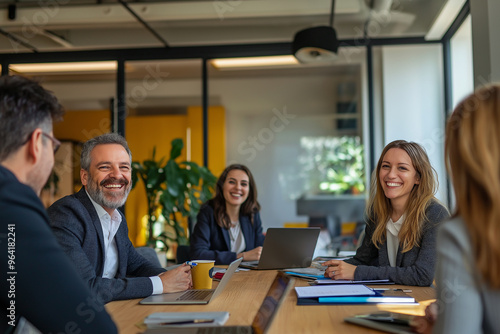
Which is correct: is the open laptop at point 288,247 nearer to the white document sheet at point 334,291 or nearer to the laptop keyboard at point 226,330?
the white document sheet at point 334,291

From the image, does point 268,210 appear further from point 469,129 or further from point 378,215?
point 469,129

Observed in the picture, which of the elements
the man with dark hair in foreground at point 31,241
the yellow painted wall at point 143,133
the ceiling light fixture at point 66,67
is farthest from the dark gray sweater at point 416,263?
the ceiling light fixture at point 66,67

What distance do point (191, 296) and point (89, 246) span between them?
1.59 feet

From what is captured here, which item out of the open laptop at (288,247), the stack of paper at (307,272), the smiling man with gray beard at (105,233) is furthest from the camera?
the open laptop at (288,247)

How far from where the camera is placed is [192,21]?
6.43 m

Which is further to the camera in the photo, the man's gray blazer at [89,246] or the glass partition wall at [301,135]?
the glass partition wall at [301,135]

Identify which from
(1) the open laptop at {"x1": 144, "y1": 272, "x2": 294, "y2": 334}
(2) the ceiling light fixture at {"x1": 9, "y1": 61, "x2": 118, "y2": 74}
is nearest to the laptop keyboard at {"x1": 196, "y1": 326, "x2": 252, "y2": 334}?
(1) the open laptop at {"x1": 144, "y1": 272, "x2": 294, "y2": 334}

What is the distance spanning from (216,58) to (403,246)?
182 inches

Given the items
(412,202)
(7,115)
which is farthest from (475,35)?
(7,115)

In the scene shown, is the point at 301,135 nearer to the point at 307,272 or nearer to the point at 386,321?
the point at 307,272

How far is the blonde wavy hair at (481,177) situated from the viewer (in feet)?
3.41

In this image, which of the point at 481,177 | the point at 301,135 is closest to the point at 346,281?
the point at 481,177

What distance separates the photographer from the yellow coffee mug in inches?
84.4

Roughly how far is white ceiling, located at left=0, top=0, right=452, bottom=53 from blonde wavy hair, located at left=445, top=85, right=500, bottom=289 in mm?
4694
